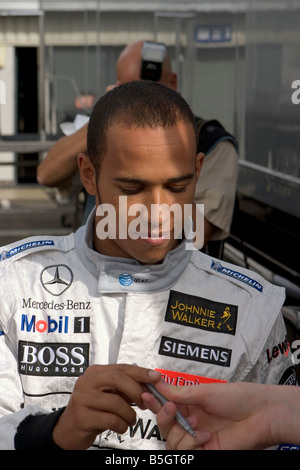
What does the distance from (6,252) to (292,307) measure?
175cm

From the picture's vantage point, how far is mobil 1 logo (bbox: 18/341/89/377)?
1719mm

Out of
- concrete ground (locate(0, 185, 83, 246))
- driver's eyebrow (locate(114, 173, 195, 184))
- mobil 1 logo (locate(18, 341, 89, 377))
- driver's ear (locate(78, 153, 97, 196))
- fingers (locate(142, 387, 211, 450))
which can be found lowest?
concrete ground (locate(0, 185, 83, 246))

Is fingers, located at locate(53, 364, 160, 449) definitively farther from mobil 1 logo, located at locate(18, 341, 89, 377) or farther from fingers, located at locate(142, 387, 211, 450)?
mobil 1 logo, located at locate(18, 341, 89, 377)

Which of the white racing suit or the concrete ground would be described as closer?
the white racing suit

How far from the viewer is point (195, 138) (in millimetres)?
1792

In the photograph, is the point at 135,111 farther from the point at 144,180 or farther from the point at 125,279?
the point at 125,279

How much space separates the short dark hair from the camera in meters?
1.38

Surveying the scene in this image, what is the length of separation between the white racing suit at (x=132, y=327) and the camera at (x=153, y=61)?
1477mm

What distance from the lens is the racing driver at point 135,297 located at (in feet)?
5.55

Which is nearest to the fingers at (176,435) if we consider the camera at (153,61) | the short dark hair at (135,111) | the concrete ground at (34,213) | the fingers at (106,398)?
the fingers at (106,398)

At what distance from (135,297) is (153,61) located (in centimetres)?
162

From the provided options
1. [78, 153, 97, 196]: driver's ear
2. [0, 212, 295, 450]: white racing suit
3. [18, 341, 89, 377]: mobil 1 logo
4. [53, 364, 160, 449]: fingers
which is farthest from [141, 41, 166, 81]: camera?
[53, 364, 160, 449]: fingers

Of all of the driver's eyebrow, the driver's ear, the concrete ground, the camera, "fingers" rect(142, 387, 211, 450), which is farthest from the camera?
the concrete ground
